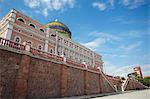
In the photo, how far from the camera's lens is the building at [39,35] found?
22422 millimetres

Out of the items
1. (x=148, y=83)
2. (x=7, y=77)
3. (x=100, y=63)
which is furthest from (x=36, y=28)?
(x=148, y=83)

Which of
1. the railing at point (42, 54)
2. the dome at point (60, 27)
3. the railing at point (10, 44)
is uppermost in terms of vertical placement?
the dome at point (60, 27)

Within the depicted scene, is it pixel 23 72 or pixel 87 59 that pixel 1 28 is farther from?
pixel 87 59

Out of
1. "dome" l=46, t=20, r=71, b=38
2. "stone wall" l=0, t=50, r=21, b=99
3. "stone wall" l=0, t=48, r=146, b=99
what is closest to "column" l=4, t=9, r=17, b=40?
"stone wall" l=0, t=48, r=146, b=99

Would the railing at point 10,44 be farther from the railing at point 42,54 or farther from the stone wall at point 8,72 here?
the railing at point 42,54

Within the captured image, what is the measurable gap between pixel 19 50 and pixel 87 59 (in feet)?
106

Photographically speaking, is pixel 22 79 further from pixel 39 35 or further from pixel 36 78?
pixel 39 35

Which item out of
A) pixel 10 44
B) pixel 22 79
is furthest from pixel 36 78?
pixel 10 44

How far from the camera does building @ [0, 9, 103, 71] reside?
22422mm

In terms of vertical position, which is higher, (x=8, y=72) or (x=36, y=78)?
(x=8, y=72)

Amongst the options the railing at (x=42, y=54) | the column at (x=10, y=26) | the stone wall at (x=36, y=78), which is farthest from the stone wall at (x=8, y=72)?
the column at (x=10, y=26)

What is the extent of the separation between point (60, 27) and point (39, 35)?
13.1 meters

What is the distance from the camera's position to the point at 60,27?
3888 cm

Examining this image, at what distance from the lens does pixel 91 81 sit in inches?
787
